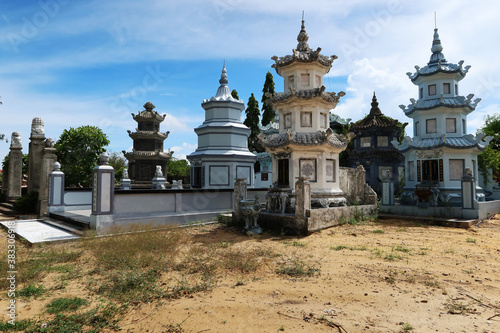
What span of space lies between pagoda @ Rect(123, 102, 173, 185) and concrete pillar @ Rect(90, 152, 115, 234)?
57.4ft

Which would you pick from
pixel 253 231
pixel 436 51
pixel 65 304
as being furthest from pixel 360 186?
pixel 65 304

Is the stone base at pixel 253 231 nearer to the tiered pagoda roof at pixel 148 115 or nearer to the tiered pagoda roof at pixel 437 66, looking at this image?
the tiered pagoda roof at pixel 437 66

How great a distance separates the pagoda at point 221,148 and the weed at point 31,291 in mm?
14865

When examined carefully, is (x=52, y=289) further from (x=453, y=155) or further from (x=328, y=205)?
(x=453, y=155)

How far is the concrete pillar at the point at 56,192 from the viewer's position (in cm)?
1577

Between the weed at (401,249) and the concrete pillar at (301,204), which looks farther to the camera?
the concrete pillar at (301,204)

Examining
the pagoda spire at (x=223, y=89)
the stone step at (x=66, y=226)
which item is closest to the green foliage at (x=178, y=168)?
the pagoda spire at (x=223, y=89)

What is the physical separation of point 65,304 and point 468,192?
17131 millimetres

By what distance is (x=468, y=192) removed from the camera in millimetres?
14984

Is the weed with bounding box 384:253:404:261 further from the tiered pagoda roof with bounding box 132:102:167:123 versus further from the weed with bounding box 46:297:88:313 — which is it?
the tiered pagoda roof with bounding box 132:102:167:123

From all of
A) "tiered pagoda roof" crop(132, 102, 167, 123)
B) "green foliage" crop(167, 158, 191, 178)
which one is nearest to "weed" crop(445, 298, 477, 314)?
"tiered pagoda roof" crop(132, 102, 167, 123)

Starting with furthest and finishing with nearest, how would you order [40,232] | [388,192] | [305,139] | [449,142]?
1. [449,142]
2. [388,192]
3. [305,139]
4. [40,232]

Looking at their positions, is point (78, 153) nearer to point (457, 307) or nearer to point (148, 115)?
point (148, 115)

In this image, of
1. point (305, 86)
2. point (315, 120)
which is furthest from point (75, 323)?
point (305, 86)
